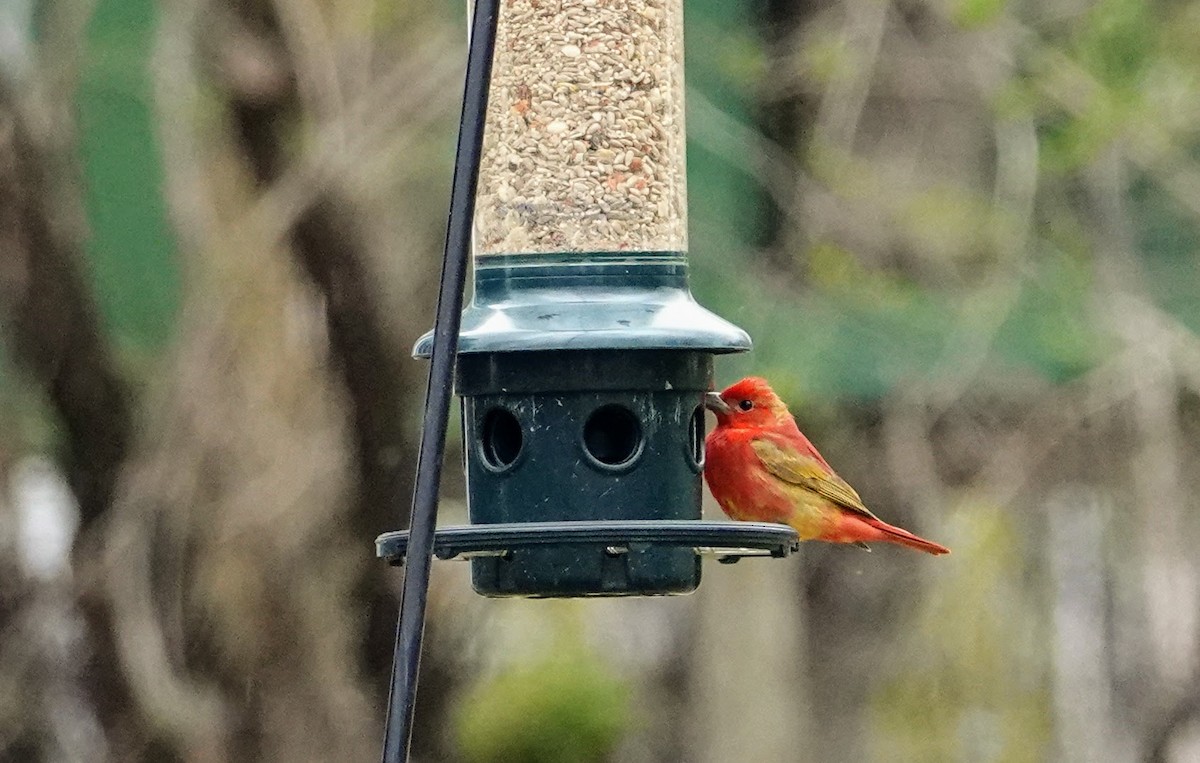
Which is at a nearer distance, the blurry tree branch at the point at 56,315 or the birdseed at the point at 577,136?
the birdseed at the point at 577,136

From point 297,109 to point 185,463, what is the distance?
56.0 inches

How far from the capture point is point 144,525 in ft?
31.8

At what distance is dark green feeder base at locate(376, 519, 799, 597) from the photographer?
4875 millimetres

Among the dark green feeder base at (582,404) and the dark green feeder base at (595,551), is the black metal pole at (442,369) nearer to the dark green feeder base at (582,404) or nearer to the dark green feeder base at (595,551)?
the dark green feeder base at (595,551)

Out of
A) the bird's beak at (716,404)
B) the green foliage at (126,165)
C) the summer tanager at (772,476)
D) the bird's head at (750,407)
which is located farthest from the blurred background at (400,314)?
the bird's beak at (716,404)

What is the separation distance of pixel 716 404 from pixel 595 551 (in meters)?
1.06

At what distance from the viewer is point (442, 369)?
4074mm

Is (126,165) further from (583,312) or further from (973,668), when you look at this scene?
(583,312)

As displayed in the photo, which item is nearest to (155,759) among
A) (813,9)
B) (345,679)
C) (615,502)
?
(345,679)

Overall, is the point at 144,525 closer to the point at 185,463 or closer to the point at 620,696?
the point at 185,463

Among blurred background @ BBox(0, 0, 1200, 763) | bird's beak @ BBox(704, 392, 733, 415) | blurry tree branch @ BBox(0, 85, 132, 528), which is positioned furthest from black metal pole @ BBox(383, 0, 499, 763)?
blurry tree branch @ BBox(0, 85, 132, 528)

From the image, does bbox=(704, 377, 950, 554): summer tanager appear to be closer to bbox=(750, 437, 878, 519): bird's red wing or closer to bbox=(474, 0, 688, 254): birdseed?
bbox=(750, 437, 878, 519): bird's red wing

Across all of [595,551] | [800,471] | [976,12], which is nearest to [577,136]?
[595,551]

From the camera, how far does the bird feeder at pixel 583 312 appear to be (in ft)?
17.3
